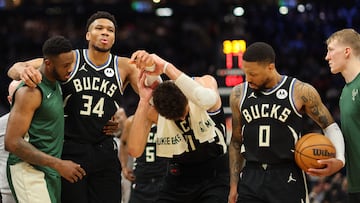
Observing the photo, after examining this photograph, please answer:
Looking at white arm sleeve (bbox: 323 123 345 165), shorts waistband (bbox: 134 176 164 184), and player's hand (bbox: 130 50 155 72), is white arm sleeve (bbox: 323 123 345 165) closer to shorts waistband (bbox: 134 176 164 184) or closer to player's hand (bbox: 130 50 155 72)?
player's hand (bbox: 130 50 155 72)

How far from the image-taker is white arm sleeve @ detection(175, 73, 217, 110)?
6.58 metres

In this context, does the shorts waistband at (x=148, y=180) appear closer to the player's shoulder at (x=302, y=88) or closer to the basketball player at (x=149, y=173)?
the basketball player at (x=149, y=173)

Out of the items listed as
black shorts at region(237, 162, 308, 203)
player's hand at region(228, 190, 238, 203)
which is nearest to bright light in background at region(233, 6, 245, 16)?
player's hand at region(228, 190, 238, 203)

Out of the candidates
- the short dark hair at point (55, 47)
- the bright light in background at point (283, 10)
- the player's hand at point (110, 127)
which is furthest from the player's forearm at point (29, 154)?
the bright light in background at point (283, 10)

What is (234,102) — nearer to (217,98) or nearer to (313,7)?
(217,98)

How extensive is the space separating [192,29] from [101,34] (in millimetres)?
15881

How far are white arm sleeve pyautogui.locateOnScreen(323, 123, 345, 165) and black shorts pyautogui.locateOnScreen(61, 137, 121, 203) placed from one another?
6.87ft

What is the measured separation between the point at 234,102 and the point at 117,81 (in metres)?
1.22

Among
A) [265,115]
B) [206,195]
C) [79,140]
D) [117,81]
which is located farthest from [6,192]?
[265,115]

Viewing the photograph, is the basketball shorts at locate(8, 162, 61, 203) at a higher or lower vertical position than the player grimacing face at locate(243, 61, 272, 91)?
lower

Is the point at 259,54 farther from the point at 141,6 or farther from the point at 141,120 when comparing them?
the point at 141,6

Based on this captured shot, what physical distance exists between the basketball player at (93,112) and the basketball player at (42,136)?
391mm

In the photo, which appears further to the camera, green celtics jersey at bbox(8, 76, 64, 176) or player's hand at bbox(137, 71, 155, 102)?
player's hand at bbox(137, 71, 155, 102)

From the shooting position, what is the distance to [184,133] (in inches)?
272
